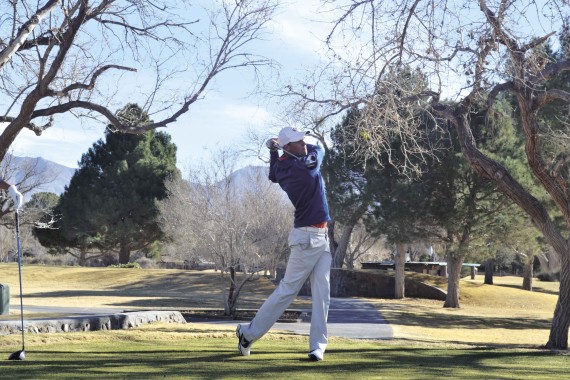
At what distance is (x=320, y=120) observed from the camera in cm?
1322

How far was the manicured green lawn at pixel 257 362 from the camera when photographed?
6617 millimetres

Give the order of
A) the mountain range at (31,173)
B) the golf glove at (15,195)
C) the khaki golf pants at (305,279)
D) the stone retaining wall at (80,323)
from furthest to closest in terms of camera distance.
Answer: the mountain range at (31,173) < the stone retaining wall at (80,323) < the golf glove at (15,195) < the khaki golf pants at (305,279)

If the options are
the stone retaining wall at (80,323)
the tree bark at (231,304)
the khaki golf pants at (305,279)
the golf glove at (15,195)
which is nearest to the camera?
the khaki golf pants at (305,279)

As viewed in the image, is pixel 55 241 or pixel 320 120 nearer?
pixel 320 120

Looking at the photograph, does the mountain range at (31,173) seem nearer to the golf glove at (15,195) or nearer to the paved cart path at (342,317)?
the paved cart path at (342,317)

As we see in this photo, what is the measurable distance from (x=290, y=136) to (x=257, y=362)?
216 cm

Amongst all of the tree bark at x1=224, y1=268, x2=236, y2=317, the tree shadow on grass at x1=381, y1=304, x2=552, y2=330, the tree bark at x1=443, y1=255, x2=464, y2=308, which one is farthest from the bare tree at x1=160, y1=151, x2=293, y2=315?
the tree bark at x1=443, y1=255, x2=464, y2=308

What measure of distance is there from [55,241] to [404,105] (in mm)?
55301

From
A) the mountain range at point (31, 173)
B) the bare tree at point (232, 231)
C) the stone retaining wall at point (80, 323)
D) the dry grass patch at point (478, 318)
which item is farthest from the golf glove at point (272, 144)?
the mountain range at point (31, 173)

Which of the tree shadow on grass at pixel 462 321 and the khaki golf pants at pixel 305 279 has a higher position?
the khaki golf pants at pixel 305 279

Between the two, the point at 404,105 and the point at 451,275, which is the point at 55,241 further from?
the point at 404,105

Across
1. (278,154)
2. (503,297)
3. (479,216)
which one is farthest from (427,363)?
(503,297)

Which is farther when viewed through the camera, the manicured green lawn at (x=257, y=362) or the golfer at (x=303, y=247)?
the golfer at (x=303, y=247)

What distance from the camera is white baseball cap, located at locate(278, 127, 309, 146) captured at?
26.1ft
